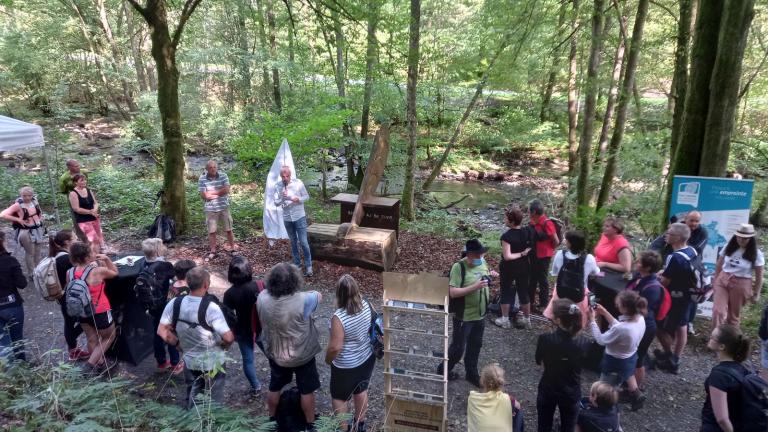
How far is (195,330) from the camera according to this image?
3.56 meters

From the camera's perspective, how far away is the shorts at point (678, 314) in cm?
477

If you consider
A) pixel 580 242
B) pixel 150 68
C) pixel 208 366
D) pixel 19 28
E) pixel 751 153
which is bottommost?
pixel 208 366

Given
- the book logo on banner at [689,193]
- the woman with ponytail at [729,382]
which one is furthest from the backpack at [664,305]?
the book logo on banner at [689,193]

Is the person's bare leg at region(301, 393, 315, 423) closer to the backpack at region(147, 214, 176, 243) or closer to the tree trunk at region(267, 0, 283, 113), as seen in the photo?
the backpack at region(147, 214, 176, 243)

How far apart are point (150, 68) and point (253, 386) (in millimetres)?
22056

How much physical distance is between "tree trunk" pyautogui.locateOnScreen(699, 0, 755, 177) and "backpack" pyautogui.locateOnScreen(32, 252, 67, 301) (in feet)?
25.9

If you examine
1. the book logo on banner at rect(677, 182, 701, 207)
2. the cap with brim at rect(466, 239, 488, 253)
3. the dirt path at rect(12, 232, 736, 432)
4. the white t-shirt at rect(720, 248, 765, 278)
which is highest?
Answer: the book logo on banner at rect(677, 182, 701, 207)

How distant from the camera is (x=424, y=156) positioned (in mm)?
21500

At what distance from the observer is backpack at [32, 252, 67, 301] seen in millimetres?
4363

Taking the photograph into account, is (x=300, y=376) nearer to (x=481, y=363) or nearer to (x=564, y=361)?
(x=564, y=361)

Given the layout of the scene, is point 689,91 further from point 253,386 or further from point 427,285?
point 253,386

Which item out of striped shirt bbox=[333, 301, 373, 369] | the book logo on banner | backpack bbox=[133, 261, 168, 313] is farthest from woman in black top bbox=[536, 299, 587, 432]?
the book logo on banner

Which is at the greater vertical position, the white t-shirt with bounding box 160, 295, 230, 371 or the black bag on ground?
the white t-shirt with bounding box 160, 295, 230, 371

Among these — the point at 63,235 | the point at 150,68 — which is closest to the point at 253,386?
the point at 63,235
